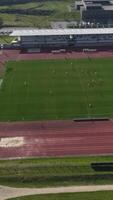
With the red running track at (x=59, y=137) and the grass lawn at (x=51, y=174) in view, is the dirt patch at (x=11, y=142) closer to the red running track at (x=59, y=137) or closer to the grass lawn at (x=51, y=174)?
the red running track at (x=59, y=137)

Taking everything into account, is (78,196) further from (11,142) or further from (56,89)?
(56,89)

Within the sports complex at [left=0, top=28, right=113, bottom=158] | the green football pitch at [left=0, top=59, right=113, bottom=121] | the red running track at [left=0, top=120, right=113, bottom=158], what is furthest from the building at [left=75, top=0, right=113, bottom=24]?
the red running track at [left=0, top=120, right=113, bottom=158]

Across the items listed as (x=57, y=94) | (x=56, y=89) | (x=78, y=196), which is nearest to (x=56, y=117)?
(x=57, y=94)

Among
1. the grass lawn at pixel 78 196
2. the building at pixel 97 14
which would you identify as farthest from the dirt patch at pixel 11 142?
the building at pixel 97 14

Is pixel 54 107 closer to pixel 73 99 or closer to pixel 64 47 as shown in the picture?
pixel 73 99

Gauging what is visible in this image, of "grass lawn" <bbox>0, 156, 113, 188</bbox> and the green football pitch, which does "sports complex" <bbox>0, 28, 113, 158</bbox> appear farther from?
"grass lawn" <bbox>0, 156, 113, 188</bbox>

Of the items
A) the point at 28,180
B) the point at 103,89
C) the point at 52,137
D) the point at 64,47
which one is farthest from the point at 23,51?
the point at 28,180
